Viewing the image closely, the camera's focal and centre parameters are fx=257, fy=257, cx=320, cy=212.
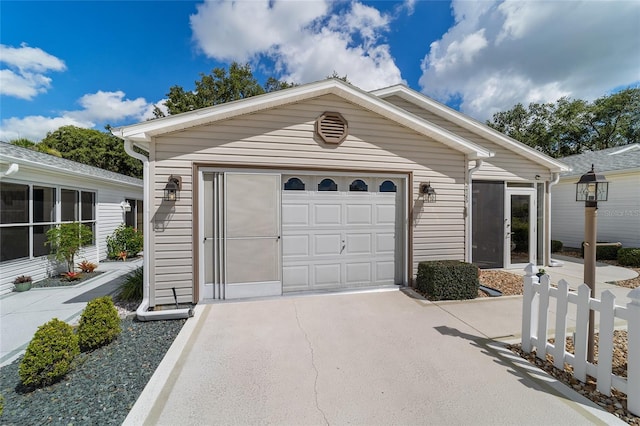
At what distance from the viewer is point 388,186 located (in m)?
5.57

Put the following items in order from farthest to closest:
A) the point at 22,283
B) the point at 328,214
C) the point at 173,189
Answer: the point at 22,283 → the point at 328,214 → the point at 173,189

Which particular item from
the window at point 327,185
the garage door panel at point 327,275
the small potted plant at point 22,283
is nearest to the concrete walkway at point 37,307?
the small potted plant at point 22,283

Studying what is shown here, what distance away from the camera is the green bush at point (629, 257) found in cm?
784

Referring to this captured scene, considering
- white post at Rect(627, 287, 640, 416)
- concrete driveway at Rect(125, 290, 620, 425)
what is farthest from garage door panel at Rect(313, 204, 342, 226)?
white post at Rect(627, 287, 640, 416)

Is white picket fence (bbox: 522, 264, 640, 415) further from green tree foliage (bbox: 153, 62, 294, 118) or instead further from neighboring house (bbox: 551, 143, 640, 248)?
green tree foliage (bbox: 153, 62, 294, 118)

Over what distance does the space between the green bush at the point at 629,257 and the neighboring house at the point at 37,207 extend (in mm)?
16239

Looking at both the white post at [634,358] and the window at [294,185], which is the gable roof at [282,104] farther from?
the white post at [634,358]

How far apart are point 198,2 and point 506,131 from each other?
2618 cm

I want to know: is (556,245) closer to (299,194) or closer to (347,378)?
(299,194)

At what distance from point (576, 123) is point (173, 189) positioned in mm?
29856

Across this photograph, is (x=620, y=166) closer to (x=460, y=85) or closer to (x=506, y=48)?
(x=506, y=48)

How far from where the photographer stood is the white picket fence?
6.96 ft

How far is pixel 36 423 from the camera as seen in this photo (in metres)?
2.03

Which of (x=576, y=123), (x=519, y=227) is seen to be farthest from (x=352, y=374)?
(x=576, y=123)
